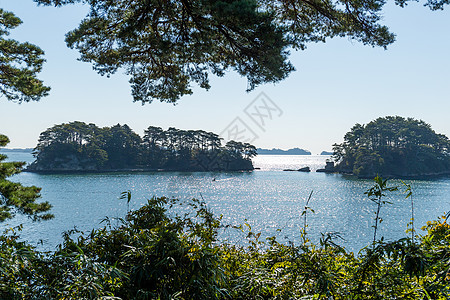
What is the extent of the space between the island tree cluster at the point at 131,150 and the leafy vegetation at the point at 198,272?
200 ft

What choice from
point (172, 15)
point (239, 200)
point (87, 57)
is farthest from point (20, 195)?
point (239, 200)

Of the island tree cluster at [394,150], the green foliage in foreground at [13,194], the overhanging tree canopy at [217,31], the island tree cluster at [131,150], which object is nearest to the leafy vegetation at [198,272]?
the overhanging tree canopy at [217,31]

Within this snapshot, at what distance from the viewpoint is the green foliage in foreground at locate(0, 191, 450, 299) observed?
5.90 ft

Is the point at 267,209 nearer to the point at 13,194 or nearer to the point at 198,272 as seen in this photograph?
the point at 13,194

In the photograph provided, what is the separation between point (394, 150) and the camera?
57438 millimetres

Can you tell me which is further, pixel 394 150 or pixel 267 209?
pixel 394 150

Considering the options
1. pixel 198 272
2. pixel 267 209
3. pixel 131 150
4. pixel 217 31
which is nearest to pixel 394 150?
pixel 267 209

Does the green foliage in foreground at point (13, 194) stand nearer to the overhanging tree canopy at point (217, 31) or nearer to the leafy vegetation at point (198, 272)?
the overhanging tree canopy at point (217, 31)

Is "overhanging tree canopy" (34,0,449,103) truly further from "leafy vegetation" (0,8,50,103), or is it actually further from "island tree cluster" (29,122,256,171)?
"island tree cluster" (29,122,256,171)

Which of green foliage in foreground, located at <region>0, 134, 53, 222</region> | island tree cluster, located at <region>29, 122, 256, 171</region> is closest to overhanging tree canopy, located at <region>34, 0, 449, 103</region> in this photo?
green foliage in foreground, located at <region>0, 134, 53, 222</region>

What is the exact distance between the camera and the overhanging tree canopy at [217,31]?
14.1 feet

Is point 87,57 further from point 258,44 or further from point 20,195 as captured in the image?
point 20,195

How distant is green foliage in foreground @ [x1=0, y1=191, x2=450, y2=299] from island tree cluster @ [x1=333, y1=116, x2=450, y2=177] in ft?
184

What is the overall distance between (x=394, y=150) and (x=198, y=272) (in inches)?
2518
